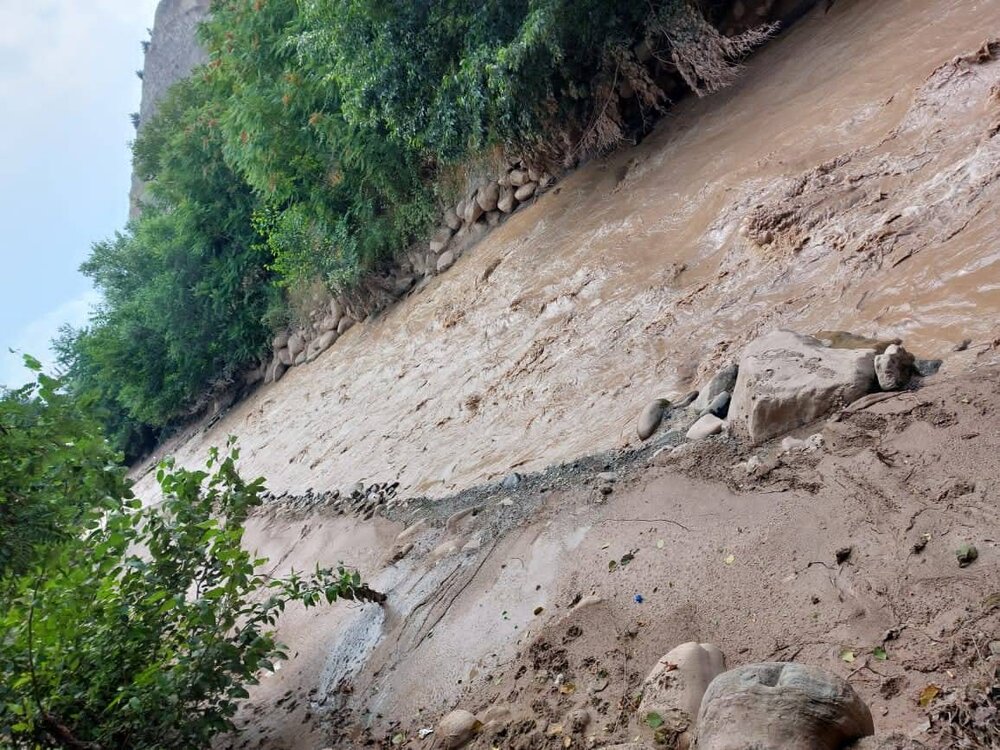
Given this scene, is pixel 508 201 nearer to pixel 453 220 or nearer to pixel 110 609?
pixel 453 220

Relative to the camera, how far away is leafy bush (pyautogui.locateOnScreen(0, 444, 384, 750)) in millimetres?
2729

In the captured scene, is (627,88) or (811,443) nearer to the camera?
(811,443)

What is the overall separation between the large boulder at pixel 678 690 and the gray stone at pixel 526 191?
8.59 m

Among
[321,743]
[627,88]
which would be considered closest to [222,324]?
[627,88]

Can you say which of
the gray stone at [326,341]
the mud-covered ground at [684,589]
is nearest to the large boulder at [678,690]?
the mud-covered ground at [684,589]

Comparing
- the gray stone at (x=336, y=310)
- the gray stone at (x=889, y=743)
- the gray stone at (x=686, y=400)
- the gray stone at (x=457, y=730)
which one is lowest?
the gray stone at (x=686, y=400)

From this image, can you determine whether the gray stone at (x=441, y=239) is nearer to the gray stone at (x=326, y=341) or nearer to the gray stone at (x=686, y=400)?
Result: the gray stone at (x=326, y=341)

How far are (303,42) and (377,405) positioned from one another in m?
5.33

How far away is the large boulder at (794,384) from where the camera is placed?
3477 millimetres

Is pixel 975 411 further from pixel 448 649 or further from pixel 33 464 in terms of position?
pixel 33 464

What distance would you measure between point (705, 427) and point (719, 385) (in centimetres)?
37

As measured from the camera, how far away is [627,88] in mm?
9031

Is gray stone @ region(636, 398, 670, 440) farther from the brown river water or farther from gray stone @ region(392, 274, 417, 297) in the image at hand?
gray stone @ region(392, 274, 417, 297)

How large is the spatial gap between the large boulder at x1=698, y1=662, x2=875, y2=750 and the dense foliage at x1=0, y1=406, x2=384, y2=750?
2.07 metres
